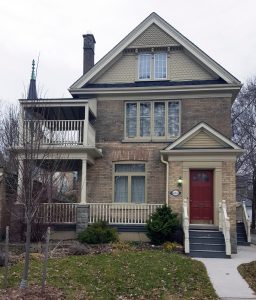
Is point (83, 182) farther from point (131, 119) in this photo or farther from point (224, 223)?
point (224, 223)

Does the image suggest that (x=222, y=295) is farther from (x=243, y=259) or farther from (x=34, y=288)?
(x=243, y=259)

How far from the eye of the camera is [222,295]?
8992 millimetres

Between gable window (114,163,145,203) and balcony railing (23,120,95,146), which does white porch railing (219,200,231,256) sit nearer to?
gable window (114,163,145,203)

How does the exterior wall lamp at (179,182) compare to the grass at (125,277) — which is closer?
the grass at (125,277)

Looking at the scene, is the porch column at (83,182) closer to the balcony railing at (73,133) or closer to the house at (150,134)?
the house at (150,134)

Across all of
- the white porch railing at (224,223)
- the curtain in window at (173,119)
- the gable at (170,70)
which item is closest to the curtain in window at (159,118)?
the curtain in window at (173,119)

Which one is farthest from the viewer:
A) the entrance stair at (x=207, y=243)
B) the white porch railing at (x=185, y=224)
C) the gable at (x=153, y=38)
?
the gable at (x=153, y=38)

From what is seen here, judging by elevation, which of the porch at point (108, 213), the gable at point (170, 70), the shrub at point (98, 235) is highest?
the gable at point (170, 70)

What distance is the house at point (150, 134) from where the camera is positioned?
16344mm

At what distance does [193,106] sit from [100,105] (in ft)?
13.6

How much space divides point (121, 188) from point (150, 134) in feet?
8.92

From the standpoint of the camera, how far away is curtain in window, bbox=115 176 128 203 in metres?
18.0

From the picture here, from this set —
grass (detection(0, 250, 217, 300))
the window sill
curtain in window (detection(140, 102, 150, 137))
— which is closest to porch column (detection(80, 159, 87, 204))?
the window sill

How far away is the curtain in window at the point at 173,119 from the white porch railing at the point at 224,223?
158 inches
